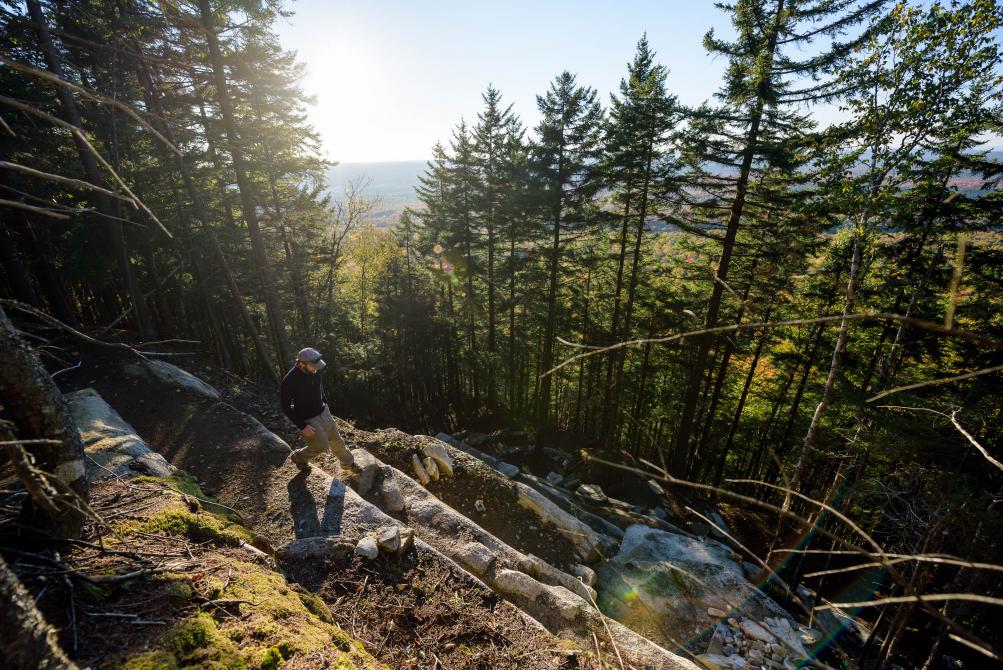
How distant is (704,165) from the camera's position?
1043cm

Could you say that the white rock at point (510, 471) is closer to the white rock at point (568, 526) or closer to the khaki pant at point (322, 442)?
the white rock at point (568, 526)

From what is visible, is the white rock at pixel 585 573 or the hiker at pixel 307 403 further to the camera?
the white rock at pixel 585 573

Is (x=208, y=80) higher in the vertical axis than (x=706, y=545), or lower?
higher

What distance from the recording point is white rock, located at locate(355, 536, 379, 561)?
14.9 ft

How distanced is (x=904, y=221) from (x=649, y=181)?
6073 mm

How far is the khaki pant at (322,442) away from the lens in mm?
6438

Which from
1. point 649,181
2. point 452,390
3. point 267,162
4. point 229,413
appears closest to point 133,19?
point 267,162

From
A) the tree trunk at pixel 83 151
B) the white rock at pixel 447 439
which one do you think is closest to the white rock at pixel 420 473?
the tree trunk at pixel 83 151

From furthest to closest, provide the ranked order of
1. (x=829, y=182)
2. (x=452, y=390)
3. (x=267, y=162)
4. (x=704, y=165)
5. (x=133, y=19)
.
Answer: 1. (x=452, y=390)
2. (x=267, y=162)
3. (x=704, y=165)
4. (x=133, y=19)
5. (x=829, y=182)

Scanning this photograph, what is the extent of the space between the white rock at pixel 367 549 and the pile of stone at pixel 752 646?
4.96 meters

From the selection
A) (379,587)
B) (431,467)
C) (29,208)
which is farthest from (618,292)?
(29,208)

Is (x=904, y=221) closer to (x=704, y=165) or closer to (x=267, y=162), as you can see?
(x=704, y=165)

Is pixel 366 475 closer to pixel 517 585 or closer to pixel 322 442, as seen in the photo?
pixel 322 442

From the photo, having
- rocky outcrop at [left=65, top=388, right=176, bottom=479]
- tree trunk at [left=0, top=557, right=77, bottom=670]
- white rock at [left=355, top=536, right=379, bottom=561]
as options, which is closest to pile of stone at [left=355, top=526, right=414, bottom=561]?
white rock at [left=355, top=536, right=379, bottom=561]
